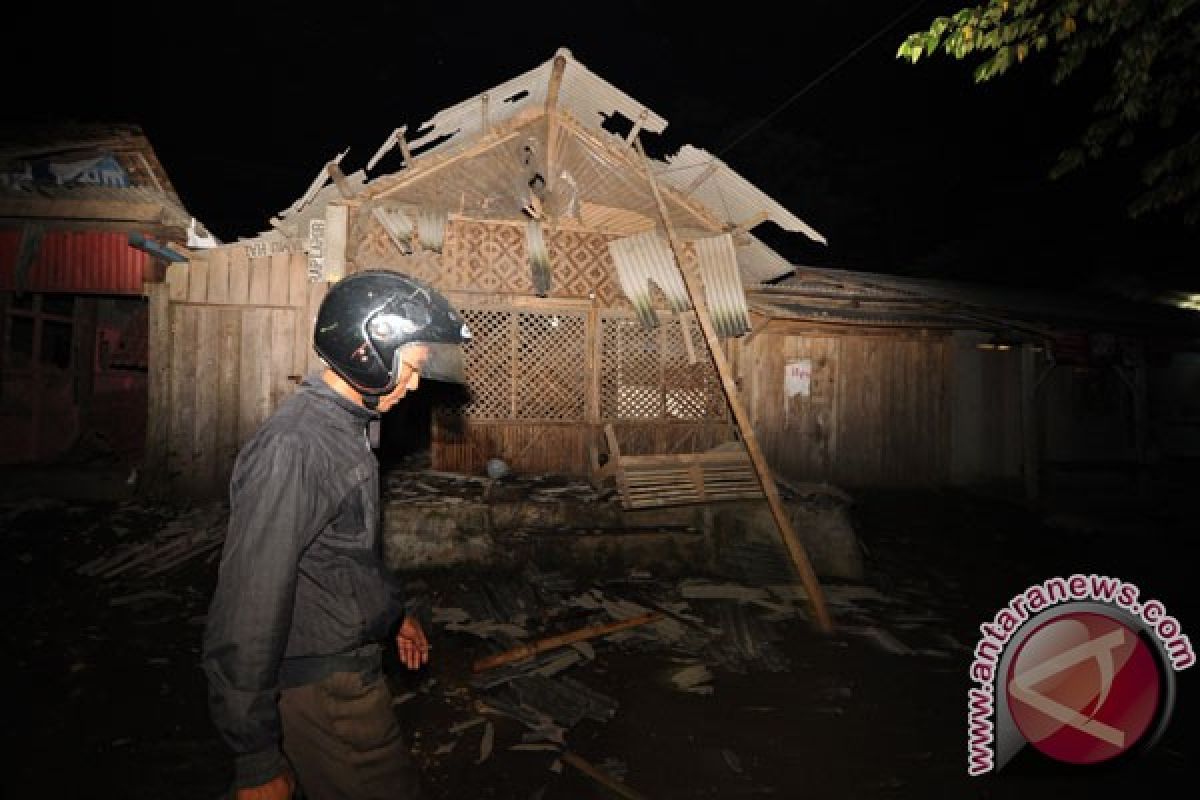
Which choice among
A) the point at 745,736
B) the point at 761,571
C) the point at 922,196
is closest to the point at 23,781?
the point at 745,736

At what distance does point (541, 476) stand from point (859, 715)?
5.15m

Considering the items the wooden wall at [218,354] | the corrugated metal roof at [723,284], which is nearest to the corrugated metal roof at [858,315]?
the corrugated metal roof at [723,284]

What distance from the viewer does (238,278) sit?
7941mm

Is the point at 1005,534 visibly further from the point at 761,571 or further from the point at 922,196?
the point at 922,196

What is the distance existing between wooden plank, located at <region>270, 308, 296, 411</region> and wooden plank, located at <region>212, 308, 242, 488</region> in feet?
1.63

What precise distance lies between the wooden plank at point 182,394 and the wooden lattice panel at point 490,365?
3.76 metres

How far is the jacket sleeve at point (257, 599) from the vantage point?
5.32 feet

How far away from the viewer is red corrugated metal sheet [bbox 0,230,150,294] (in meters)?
9.69

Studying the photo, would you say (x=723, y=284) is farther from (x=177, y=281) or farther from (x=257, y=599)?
(x=257, y=599)

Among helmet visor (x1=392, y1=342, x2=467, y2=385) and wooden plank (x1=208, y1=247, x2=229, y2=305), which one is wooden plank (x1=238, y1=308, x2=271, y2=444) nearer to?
wooden plank (x1=208, y1=247, x2=229, y2=305)

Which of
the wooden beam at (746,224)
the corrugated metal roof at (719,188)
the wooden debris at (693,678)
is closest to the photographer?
the wooden debris at (693,678)

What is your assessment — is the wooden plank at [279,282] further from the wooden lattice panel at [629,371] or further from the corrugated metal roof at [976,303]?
the corrugated metal roof at [976,303]

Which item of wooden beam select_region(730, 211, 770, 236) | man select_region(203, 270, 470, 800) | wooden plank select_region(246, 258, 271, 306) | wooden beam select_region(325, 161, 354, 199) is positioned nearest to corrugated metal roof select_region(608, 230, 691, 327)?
wooden beam select_region(730, 211, 770, 236)

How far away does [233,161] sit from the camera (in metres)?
26.0
